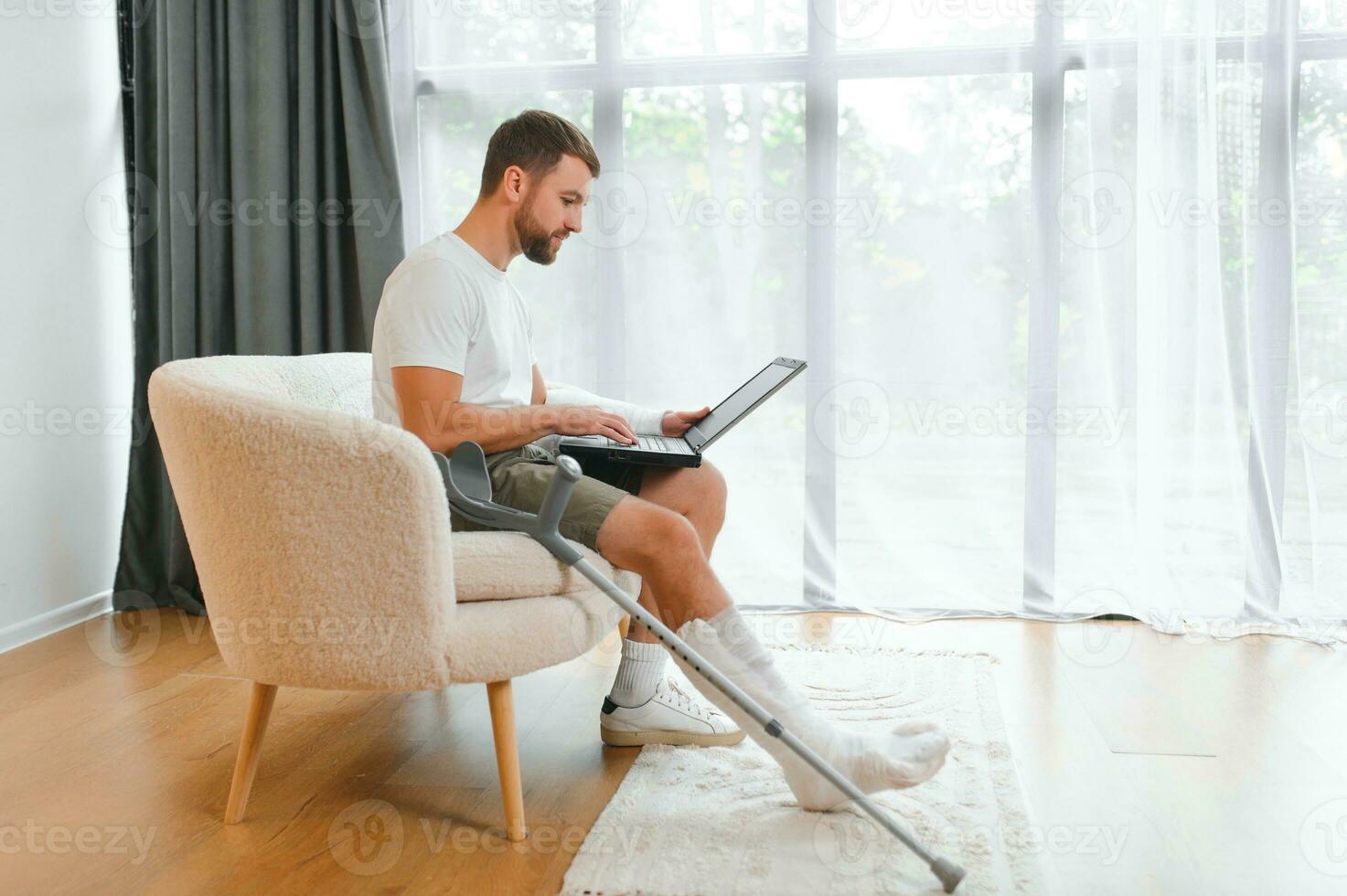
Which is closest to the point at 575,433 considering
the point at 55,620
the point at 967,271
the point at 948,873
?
the point at 948,873

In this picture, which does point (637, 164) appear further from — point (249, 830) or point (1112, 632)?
point (249, 830)

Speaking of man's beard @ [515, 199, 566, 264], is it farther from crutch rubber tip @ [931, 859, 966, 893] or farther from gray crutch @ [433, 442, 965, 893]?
crutch rubber tip @ [931, 859, 966, 893]

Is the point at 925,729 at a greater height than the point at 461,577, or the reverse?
the point at 461,577

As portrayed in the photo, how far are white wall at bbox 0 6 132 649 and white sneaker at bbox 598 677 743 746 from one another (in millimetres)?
1651

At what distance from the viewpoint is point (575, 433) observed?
5.79ft

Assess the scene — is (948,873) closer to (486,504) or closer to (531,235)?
(486,504)

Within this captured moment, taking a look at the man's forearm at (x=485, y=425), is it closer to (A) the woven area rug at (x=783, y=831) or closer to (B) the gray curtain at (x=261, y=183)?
(A) the woven area rug at (x=783, y=831)

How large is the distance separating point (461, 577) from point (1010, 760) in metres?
0.97

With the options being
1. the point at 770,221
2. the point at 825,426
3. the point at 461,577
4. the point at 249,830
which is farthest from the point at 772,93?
the point at 249,830

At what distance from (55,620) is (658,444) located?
73.5 inches

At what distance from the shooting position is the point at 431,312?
1.68m

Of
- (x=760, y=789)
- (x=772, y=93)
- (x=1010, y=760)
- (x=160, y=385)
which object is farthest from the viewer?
(x=772, y=93)

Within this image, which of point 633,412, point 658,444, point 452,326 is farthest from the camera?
point 633,412

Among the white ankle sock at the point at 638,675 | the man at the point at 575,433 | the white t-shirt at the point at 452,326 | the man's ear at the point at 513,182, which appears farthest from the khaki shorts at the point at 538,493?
the man's ear at the point at 513,182
